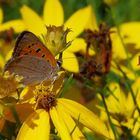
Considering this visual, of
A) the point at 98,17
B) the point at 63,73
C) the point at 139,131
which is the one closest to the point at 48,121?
the point at 63,73

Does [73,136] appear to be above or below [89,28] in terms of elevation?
below

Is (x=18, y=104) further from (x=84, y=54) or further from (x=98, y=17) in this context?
(x=98, y=17)

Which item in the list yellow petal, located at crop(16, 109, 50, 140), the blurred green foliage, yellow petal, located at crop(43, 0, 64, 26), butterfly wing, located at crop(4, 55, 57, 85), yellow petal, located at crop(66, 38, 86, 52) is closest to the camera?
yellow petal, located at crop(16, 109, 50, 140)

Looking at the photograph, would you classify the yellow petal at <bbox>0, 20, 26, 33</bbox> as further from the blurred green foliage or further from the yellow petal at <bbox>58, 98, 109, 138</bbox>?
the yellow petal at <bbox>58, 98, 109, 138</bbox>

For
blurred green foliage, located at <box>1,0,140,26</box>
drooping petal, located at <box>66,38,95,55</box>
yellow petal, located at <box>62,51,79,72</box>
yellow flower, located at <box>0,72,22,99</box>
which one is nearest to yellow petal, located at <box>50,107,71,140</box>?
yellow flower, located at <box>0,72,22,99</box>

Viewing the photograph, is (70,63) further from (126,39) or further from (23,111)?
(23,111)

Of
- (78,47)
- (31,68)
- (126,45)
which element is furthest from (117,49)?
(31,68)

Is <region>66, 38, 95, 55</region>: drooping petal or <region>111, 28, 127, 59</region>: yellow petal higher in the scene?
<region>66, 38, 95, 55</region>: drooping petal

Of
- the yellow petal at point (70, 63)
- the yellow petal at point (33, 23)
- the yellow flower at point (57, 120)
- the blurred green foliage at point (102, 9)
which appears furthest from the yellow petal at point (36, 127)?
the blurred green foliage at point (102, 9)
